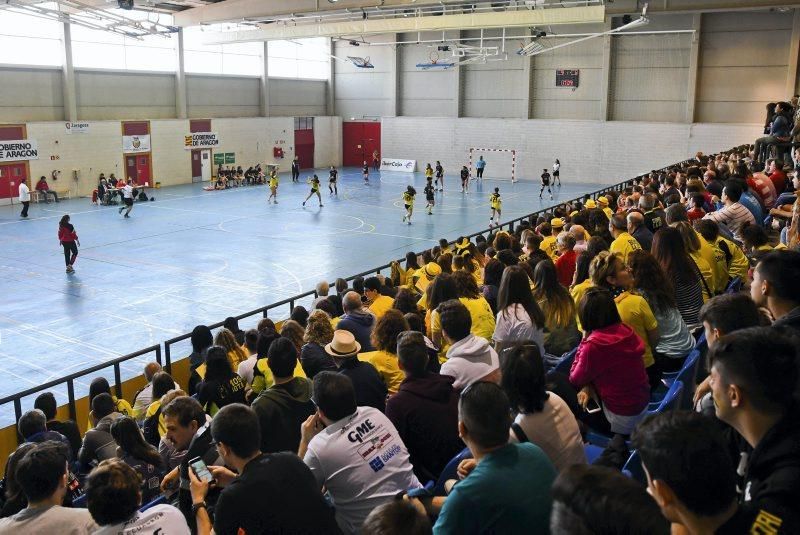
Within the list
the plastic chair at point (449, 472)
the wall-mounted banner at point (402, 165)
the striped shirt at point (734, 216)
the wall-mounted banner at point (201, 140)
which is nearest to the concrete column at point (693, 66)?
the wall-mounted banner at point (402, 165)

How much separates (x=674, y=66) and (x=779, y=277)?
37983 mm

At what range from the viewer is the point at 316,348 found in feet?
21.6

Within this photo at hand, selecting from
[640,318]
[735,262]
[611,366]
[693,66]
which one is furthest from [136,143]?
[611,366]

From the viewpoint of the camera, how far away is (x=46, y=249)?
22766 millimetres

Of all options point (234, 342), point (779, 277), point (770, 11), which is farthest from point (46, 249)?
Result: point (770, 11)

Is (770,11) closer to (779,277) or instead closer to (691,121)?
(691,121)

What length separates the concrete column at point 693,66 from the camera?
120ft

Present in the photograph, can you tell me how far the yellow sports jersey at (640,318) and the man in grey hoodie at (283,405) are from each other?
2.60 m

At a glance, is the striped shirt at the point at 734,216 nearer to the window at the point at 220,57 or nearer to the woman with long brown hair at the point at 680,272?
the woman with long brown hair at the point at 680,272

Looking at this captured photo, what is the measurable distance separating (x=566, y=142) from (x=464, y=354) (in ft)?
128

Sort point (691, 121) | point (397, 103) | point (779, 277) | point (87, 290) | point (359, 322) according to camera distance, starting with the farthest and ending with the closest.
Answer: point (397, 103) < point (691, 121) < point (87, 290) < point (359, 322) < point (779, 277)

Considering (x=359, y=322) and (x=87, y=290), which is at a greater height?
(x=359, y=322)

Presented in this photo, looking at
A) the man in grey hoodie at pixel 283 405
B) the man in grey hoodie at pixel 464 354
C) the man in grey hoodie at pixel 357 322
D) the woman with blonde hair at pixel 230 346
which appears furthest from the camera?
the woman with blonde hair at pixel 230 346

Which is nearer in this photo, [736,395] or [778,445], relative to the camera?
[778,445]
